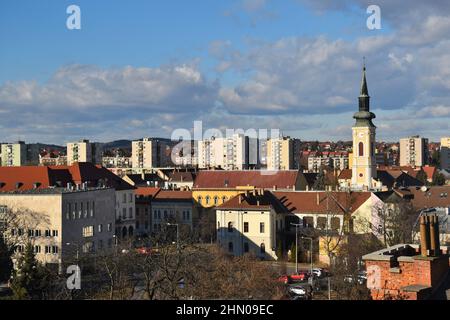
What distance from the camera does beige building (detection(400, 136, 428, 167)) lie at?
184 m

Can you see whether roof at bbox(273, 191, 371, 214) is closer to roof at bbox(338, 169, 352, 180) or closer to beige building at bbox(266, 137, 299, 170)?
roof at bbox(338, 169, 352, 180)

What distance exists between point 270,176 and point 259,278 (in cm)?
5094

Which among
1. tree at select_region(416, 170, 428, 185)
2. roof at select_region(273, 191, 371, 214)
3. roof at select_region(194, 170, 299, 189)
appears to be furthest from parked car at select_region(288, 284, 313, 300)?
tree at select_region(416, 170, 428, 185)

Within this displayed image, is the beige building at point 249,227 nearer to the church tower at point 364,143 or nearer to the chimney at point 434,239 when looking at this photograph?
the church tower at point 364,143

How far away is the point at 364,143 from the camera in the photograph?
267ft

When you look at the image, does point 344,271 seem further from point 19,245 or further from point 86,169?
point 86,169

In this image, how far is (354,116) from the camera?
267 ft

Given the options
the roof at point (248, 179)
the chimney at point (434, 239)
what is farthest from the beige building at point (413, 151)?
the chimney at point (434, 239)

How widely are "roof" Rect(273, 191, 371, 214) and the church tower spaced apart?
20161mm

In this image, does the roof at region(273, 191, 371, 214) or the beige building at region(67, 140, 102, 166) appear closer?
the roof at region(273, 191, 371, 214)

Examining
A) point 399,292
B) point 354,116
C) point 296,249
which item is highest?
point 354,116

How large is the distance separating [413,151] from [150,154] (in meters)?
76.3

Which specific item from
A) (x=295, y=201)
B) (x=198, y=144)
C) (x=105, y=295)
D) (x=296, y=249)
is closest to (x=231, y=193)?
(x=295, y=201)
